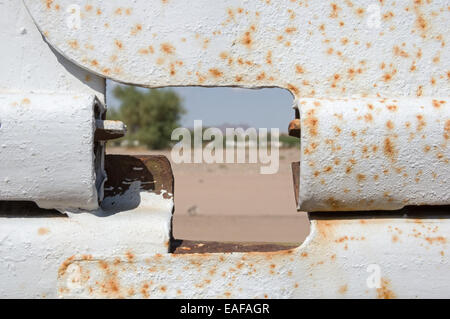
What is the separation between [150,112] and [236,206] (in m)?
19.4

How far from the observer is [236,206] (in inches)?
380

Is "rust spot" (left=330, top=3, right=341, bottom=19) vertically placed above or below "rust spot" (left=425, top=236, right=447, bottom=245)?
above

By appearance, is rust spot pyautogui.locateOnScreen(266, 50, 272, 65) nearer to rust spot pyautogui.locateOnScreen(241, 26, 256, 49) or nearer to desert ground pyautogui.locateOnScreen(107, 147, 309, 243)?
rust spot pyautogui.locateOnScreen(241, 26, 256, 49)

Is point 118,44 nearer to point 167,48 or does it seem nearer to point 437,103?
point 167,48

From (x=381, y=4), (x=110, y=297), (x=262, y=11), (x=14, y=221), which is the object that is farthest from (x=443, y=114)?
(x=14, y=221)

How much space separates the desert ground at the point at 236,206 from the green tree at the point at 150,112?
421 inches

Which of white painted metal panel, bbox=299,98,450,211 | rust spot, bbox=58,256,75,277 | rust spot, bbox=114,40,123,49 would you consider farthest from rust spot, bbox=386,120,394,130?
rust spot, bbox=58,256,75,277

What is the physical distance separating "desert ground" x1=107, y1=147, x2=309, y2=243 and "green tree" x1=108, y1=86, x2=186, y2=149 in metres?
10.7

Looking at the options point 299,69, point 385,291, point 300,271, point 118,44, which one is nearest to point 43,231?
point 118,44

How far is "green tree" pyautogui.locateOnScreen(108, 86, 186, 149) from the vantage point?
26938 mm

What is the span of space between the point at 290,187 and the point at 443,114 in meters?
11.2

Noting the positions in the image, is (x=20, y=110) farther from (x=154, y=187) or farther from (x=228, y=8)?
(x=228, y=8)

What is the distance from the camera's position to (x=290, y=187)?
12289mm

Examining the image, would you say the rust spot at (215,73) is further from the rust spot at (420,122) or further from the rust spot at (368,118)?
the rust spot at (420,122)
